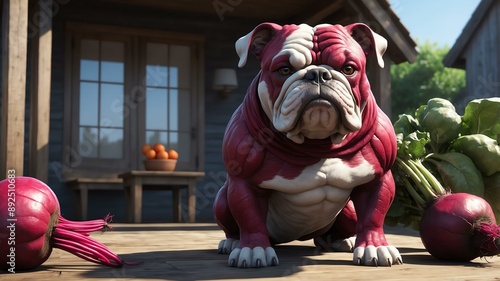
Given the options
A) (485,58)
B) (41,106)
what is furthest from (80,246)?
(485,58)

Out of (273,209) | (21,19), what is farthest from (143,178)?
(273,209)

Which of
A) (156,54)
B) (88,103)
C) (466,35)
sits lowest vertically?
(88,103)

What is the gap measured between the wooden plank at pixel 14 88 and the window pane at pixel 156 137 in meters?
2.49

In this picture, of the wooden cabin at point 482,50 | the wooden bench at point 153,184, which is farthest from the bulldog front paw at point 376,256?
the wooden cabin at point 482,50

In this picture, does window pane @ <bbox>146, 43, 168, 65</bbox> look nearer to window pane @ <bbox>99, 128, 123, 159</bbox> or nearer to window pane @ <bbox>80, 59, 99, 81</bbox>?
window pane @ <bbox>80, 59, 99, 81</bbox>

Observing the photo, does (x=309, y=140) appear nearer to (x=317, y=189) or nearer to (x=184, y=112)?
(x=317, y=189)

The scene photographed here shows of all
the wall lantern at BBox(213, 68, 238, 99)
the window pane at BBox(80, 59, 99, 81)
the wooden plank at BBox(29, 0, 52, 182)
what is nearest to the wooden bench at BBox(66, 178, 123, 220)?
the wooden plank at BBox(29, 0, 52, 182)

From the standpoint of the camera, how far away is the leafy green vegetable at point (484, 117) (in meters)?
2.76

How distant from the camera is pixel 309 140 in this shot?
2.08m

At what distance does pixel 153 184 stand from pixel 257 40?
4.24 metres

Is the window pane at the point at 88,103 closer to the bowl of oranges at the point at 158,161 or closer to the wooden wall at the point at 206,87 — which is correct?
the wooden wall at the point at 206,87

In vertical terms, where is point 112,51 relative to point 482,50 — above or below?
below

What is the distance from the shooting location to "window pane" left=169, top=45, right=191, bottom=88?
7.40 metres

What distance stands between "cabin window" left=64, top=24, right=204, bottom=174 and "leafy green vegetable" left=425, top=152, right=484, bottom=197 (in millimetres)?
4866
